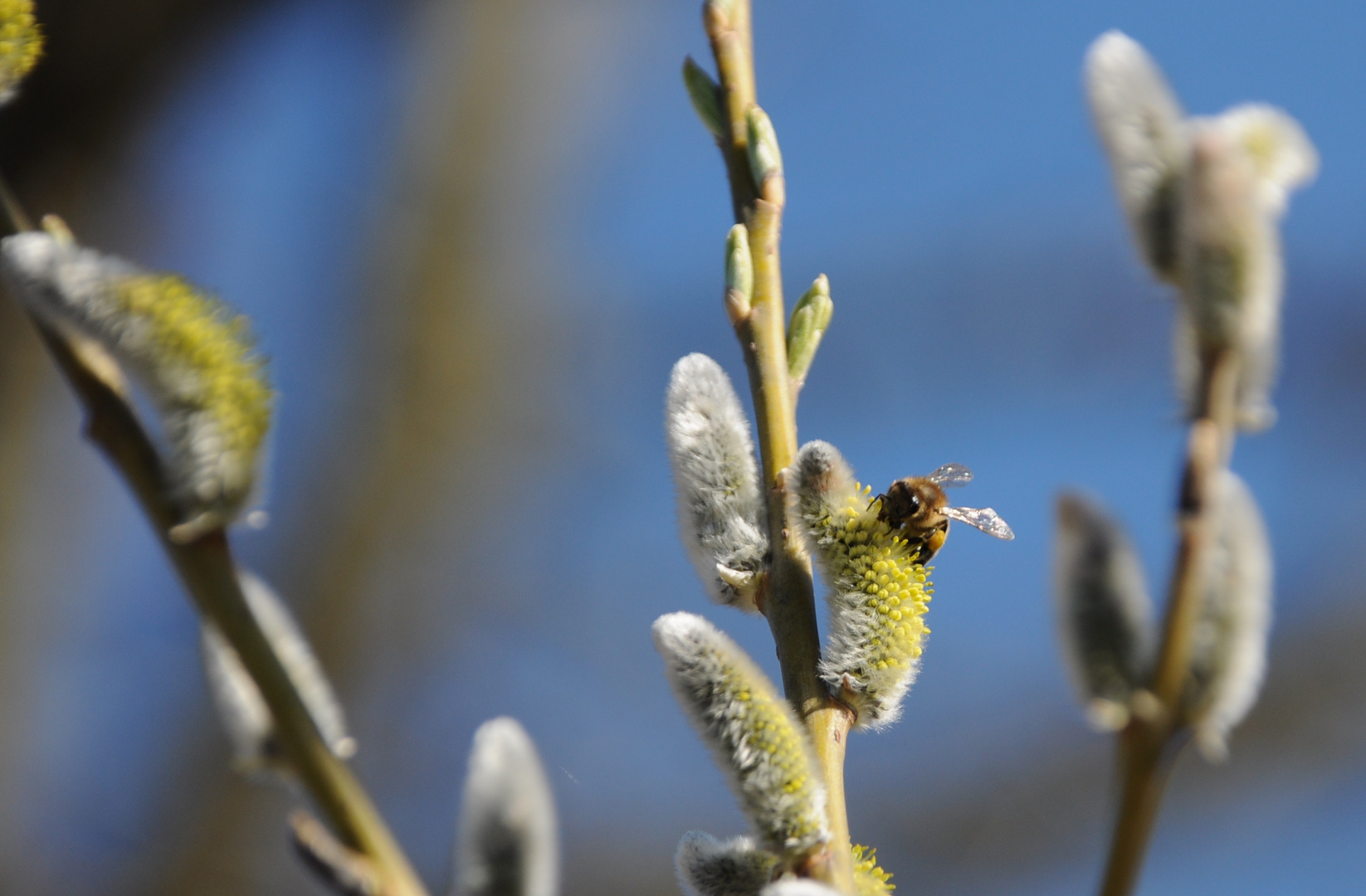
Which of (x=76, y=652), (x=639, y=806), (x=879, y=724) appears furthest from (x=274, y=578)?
(x=879, y=724)

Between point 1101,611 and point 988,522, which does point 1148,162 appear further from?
point 988,522

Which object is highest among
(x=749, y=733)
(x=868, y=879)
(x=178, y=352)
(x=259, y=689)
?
(x=178, y=352)

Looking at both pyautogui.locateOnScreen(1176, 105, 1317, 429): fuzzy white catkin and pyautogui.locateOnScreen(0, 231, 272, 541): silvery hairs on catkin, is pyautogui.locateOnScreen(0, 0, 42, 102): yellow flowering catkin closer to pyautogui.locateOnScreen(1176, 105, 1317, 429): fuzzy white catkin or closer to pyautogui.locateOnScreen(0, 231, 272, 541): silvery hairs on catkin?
pyautogui.locateOnScreen(0, 231, 272, 541): silvery hairs on catkin

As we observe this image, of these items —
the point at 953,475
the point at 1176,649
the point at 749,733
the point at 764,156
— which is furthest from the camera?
the point at 953,475

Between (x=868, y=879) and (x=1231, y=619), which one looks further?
(x=868, y=879)

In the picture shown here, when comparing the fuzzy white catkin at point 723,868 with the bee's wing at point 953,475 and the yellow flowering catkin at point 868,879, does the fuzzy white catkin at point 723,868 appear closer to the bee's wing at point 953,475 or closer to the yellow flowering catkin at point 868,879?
the yellow flowering catkin at point 868,879

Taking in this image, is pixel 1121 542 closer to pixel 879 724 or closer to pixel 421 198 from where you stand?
pixel 879 724

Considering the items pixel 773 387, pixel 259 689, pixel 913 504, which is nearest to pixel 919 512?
pixel 913 504
